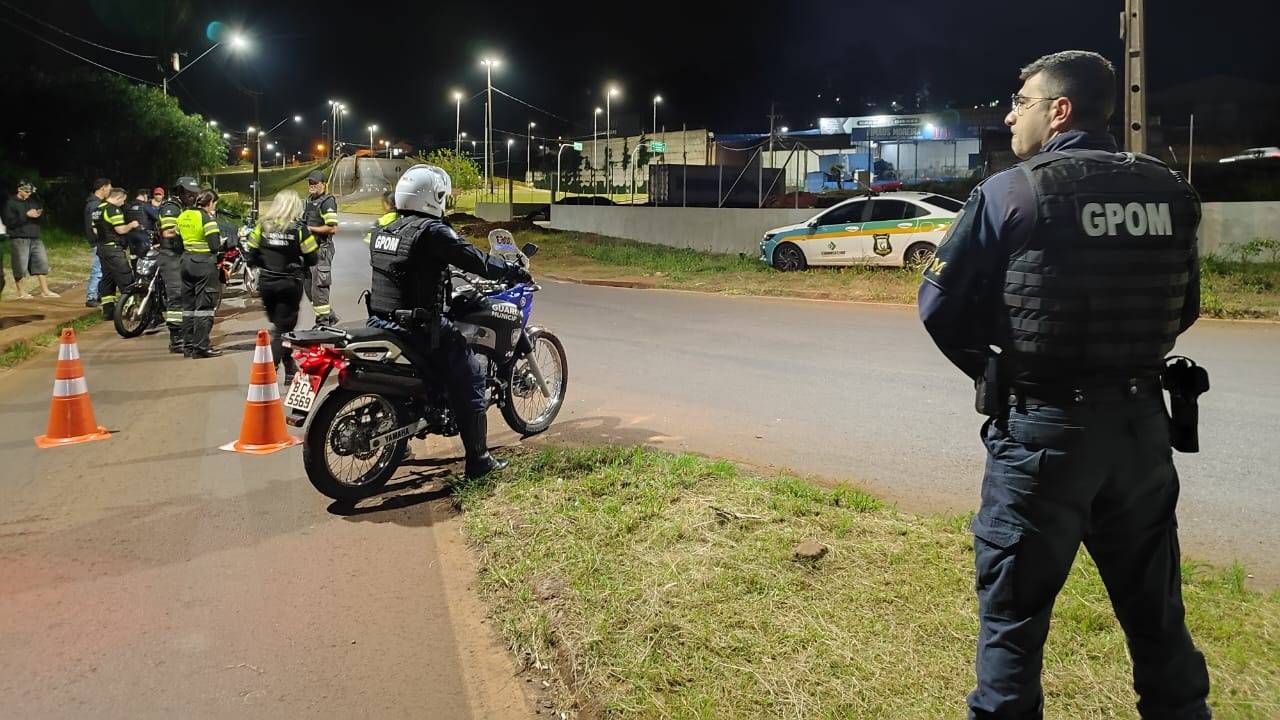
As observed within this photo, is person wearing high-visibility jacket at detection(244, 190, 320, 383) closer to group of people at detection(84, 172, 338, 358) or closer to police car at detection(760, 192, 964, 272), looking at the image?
group of people at detection(84, 172, 338, 358)

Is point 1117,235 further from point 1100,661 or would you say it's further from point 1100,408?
point 1100,661

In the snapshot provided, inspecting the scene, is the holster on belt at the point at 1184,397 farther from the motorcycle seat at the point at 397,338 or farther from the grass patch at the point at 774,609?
the motorcycle seat at the point at 397,338

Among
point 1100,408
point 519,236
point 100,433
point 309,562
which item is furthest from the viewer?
point 519,236

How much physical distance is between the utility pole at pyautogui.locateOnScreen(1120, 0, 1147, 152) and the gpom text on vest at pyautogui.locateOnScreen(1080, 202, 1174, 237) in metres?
7.06

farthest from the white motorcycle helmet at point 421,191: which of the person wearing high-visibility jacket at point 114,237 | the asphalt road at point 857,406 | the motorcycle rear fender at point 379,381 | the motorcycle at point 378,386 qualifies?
the person wearing high-visibility jacket at point 114,237

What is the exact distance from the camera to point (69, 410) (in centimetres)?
716

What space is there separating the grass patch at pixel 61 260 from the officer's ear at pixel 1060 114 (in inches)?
673

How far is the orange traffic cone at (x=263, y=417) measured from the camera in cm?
A: 677

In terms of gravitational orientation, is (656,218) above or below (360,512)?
above

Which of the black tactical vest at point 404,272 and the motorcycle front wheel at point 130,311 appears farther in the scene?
the motorcycle front wheel at point 130,311

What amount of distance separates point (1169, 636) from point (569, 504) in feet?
10.2

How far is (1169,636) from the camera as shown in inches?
103

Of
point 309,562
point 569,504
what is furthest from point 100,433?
point 569,504

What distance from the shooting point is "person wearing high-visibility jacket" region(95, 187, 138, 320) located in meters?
12.8
